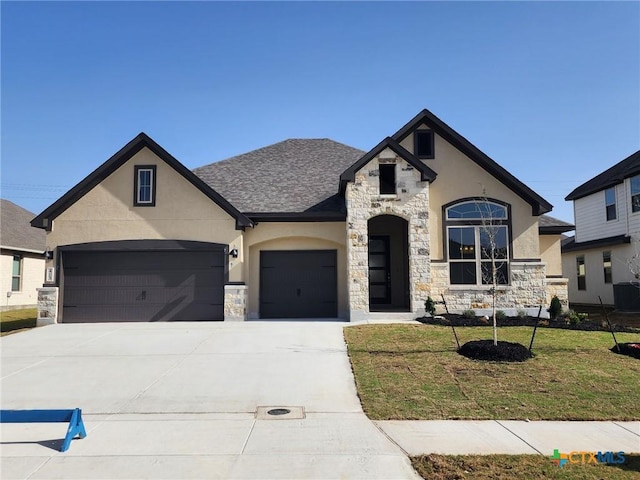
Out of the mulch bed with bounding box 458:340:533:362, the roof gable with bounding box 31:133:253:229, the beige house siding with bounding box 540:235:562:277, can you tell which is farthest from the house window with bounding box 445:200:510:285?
the roof gable with bounding box 31:133:253:229

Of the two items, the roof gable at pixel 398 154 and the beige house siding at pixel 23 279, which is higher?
the roof gable at pixel 398 154

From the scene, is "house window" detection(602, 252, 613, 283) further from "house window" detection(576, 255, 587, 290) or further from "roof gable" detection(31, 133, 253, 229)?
"roof gable" detection(31, 133, 253, 229)

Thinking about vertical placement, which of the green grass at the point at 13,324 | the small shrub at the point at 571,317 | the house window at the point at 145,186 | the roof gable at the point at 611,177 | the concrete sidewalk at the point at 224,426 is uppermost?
the roof gable at the point at 611,177

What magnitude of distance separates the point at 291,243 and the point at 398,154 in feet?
16.8

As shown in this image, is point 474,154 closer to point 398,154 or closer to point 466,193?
point 466,193

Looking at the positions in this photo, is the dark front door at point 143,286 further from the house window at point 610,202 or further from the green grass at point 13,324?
the house window at point 610,202

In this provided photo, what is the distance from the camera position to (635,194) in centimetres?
2120

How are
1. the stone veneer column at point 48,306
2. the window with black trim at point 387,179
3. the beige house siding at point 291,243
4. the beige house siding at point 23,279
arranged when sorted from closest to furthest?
the stone veneer column at point 48,306 → the window with black trim at point 387,179 → the beige house siding at point 291,243 → the beige house siding at point 23,279

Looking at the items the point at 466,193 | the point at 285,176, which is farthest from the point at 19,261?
the point at 466,193

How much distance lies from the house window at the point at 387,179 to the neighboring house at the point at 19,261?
63.0 feet

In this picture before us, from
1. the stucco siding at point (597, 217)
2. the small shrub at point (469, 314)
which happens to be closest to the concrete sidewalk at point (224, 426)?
the small shrub at point (469, 314)

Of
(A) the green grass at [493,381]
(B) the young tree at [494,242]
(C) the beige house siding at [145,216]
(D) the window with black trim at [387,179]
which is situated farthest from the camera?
(D) the window with black trim at [387,179]

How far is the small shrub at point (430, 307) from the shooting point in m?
15.3

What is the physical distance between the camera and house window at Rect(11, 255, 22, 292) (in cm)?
2373
